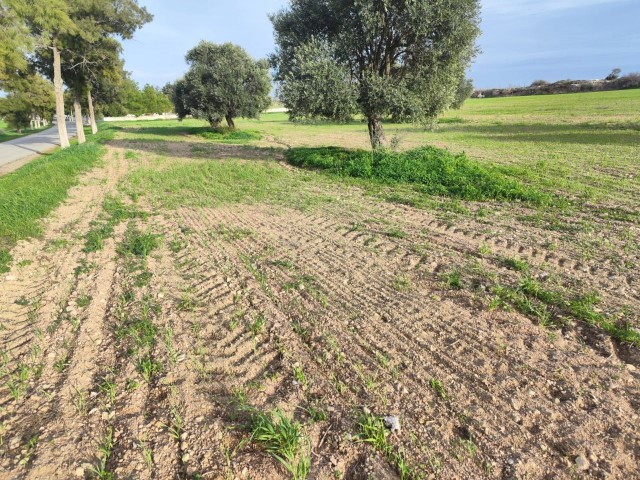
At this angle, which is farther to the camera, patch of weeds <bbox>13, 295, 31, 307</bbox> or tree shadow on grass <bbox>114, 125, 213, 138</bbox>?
tree shadow on grass <bbox>114, 125, 213, 138</bbox>

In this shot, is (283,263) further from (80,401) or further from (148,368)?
(80,401)

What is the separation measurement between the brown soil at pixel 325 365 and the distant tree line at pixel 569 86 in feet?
297

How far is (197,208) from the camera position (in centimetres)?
1009

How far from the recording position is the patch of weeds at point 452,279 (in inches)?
208

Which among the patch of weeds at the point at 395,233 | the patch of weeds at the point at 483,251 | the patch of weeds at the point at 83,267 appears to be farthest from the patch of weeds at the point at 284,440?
the patch of weeds at the point at 395,233

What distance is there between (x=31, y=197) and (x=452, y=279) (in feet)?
36.5

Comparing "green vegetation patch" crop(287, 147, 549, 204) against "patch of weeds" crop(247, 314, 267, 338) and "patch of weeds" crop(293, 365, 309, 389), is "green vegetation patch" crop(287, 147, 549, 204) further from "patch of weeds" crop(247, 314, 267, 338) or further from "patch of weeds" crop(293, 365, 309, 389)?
"patch of weeds" crop(293, 365, 309, 389)

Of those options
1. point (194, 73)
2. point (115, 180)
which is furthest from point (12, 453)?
point (194, 73)

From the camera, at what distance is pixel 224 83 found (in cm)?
3111

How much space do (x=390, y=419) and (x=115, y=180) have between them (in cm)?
1450

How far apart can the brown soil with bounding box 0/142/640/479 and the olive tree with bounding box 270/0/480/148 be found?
29.3 feet

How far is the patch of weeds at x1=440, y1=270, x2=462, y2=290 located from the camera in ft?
17.3

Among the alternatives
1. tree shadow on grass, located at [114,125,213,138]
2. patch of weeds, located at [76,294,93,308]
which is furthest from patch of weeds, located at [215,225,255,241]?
tree shadow on grass, located at [114,125,213,138]

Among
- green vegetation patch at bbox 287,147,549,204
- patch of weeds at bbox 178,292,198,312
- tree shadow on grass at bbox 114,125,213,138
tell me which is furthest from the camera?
tree shadow on grass at bbox 114,125,213,138
